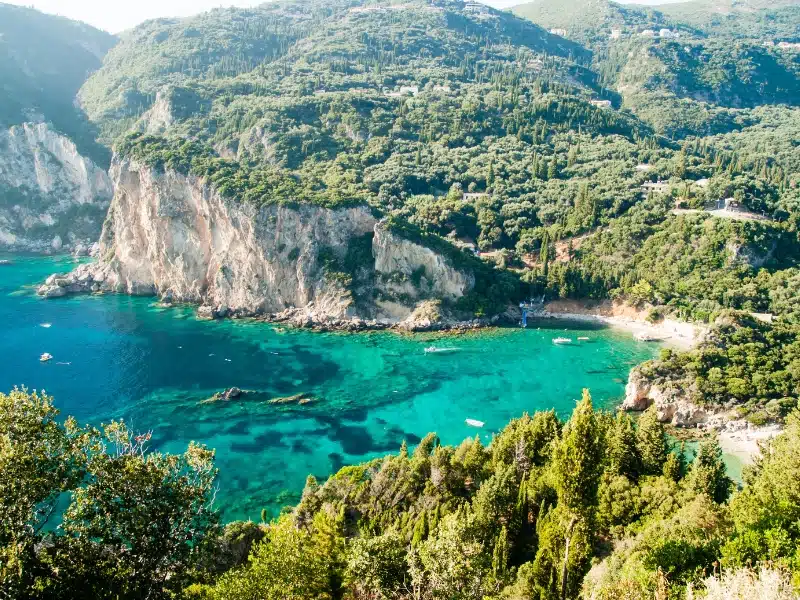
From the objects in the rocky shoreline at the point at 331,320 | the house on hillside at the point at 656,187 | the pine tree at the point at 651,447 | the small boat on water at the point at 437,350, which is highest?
the house on hillside at the point at 656,187

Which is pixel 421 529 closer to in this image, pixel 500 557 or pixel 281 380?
pixel 500 557

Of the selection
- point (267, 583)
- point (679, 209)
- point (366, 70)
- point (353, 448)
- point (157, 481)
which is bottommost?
point (353, 448)

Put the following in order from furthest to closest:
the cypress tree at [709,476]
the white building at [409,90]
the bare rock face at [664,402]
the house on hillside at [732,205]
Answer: the white building at [409,90] < the house on hillside at [732,205] < the bare rock face at [664,402] < the cypress tree at [709,476]

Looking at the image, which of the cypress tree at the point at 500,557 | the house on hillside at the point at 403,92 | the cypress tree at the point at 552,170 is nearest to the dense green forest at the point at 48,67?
the house on hillside at the point at 403,92

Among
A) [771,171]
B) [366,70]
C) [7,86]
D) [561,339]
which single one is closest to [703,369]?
[561,339]

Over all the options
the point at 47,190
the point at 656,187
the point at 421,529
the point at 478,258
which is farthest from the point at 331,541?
the point at 47,190

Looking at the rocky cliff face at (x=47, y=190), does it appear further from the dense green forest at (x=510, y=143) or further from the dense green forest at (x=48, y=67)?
the dense green forest at (x=510, y=143)

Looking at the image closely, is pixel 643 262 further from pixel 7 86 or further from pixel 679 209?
pixel 7 86
